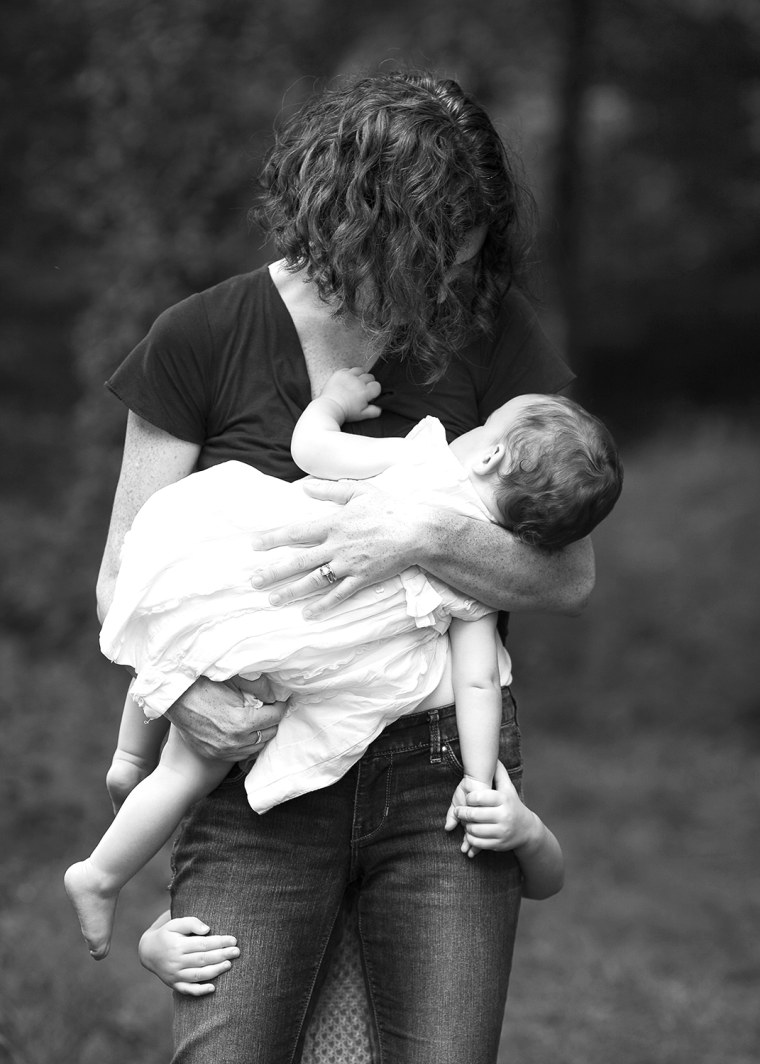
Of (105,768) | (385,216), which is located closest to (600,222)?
(105,768)

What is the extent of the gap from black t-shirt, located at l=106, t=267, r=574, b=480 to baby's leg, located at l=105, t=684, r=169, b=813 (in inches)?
19.5

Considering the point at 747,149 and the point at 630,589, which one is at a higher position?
the point at 747,149

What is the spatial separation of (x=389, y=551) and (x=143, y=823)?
2.02ft

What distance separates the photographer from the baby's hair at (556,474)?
2.07 m

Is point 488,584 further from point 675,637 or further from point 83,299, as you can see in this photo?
point 83,299

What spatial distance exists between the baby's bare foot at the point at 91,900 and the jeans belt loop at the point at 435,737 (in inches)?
23.8

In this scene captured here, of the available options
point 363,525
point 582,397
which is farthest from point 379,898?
point 582,397

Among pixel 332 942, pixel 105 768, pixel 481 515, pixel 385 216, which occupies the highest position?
pixel 385 216

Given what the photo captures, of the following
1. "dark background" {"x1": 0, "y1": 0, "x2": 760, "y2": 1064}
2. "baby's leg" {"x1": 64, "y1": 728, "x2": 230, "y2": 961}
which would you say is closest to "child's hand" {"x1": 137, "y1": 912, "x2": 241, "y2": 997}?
"baby's leg" {"x1": 64, "y1": 728, "x2": 230, "y2": 961}

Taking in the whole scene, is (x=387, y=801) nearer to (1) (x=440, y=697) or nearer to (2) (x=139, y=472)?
(1) (x=440, y=697)

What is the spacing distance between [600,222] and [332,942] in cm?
1036

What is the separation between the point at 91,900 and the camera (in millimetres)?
2152

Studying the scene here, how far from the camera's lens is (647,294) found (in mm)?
11805

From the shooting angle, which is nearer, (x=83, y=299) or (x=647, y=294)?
(x=83, y=299)
